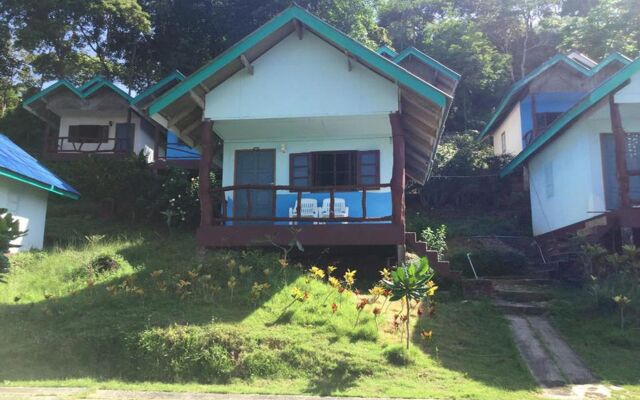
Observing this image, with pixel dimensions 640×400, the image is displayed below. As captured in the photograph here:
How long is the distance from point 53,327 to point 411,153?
34.7 ft

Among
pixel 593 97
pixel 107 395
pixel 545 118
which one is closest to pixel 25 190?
pixel 107 395

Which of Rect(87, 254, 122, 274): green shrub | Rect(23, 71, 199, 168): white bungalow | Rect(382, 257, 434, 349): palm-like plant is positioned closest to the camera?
Rect(382, 257, 434, 349): palm-like plant

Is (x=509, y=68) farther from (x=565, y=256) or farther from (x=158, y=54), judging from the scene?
(x=565, y=256)

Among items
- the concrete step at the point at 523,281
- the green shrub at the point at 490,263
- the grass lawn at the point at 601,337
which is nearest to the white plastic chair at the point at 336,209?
the green shrub at the point at 490,263

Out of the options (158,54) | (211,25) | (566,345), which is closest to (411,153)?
(566,345)

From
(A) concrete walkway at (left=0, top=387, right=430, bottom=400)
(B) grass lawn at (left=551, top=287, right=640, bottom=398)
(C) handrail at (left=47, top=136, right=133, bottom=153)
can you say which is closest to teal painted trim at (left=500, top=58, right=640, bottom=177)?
(B) grass lawn at (left=551, top=287, right=640, bottom=398)

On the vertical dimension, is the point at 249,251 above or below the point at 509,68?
below

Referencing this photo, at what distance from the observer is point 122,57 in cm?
3388

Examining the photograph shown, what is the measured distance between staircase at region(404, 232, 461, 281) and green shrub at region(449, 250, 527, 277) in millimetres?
2633

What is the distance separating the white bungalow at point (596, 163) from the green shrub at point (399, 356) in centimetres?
670

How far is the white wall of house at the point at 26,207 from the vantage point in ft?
45.0

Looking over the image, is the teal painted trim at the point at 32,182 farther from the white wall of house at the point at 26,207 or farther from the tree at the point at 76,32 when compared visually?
the tree at the point at 76,32

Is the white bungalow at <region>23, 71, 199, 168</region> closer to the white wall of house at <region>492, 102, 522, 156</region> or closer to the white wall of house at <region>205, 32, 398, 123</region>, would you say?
the white wall of house at <region>205, 32, 398, 123</region>

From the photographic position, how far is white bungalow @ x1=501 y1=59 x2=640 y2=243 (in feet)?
37.7
